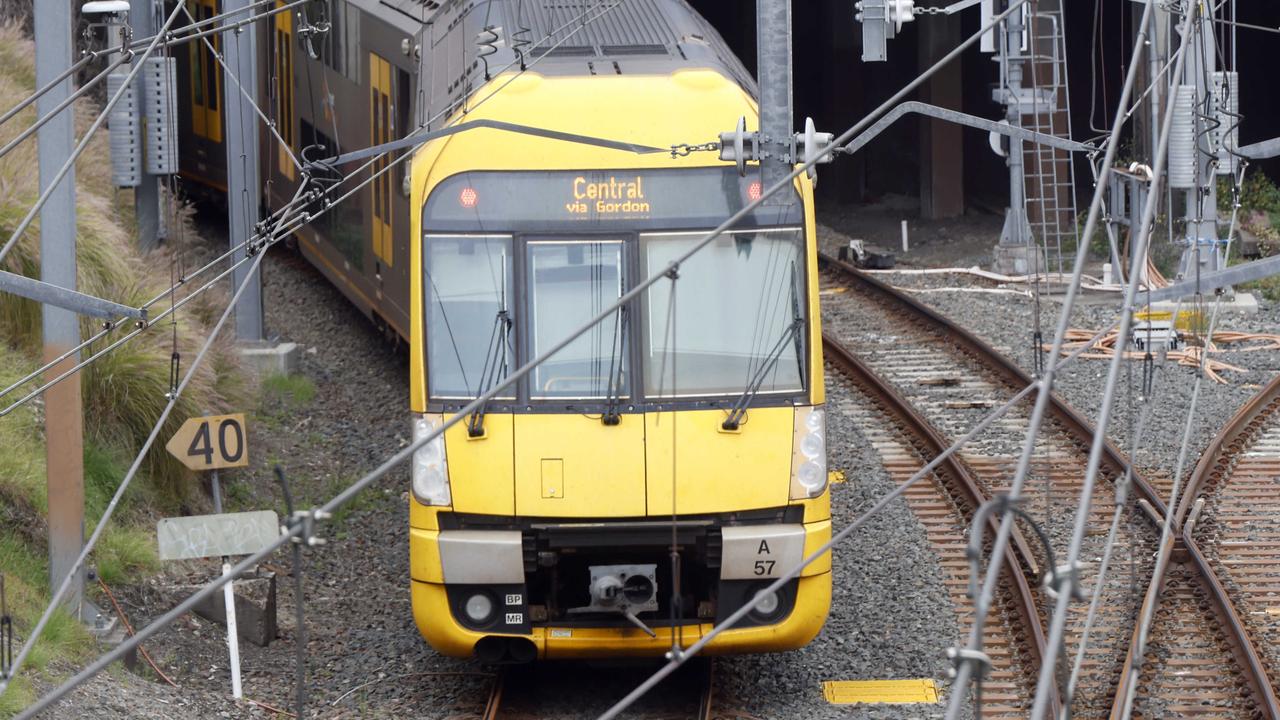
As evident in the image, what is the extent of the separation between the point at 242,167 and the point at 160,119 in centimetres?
106

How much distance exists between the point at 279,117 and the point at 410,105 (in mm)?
7100

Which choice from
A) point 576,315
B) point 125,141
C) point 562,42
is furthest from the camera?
point 125,141

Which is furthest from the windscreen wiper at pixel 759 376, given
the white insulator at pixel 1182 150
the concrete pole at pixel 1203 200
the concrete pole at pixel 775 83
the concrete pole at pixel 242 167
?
the white insulator at pixel 1182 150

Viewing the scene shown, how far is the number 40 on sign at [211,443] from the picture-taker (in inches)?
407

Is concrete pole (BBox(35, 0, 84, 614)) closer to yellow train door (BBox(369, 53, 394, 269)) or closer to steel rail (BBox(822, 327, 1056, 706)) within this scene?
yellow train door (BBox(369, 53, 394, 269))

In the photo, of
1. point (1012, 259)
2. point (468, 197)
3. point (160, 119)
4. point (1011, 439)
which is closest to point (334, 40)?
point (160, 119)

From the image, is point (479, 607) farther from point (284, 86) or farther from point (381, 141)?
point (284, 86)

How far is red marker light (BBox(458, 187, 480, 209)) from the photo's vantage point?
8.79 metres

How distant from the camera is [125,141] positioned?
14.0m

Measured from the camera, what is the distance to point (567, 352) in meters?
8.62

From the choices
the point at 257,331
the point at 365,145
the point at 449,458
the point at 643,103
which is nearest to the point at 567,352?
the point at 449,458

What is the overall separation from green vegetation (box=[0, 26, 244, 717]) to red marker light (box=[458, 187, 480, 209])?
3.13 metres

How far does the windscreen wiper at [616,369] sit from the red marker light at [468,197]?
940 mm

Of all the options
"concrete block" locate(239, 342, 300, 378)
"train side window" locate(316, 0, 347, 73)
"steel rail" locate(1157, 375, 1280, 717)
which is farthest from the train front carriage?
"concrete block" locate(239, 342, 300, 378)
